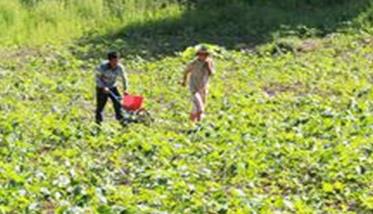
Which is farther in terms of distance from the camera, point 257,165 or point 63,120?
point 63,120

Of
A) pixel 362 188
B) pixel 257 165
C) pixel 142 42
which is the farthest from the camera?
pixel 142 42

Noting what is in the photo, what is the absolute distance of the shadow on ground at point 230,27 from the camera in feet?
90.5

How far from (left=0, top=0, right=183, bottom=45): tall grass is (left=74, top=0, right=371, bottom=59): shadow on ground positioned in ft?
2.73

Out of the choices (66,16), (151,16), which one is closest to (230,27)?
(151,16)

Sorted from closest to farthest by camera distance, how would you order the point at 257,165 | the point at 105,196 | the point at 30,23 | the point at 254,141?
the point at 105,196 → the point at 257,165 → the point at 254,141 → the point at 30,23

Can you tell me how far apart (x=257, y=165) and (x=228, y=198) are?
2100 millimetres

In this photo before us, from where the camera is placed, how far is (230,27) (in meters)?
29.8

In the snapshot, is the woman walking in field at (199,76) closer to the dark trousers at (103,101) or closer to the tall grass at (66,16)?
the dark trousers at (103,101)

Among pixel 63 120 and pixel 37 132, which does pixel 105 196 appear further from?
pixel 63 120

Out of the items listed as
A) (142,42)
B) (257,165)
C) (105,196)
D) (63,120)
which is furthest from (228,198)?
(142,42)

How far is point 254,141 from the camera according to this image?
13562 millimetres

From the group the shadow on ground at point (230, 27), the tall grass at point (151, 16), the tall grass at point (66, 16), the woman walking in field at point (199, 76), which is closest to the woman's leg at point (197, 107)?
the woman walking in field at point (199, 76)

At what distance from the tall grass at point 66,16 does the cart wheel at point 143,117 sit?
42.7 ft

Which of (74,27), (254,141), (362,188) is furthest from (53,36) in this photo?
(362,188)
